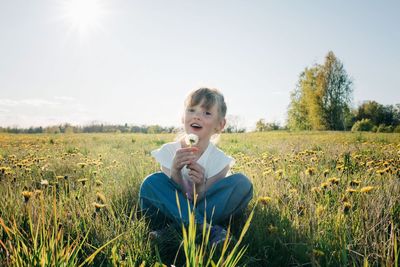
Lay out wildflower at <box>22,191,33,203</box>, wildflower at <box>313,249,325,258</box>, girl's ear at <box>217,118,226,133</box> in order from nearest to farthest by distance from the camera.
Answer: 1. wildflower at <box>313,249,325,258</box>
2. wildflower at <box>22,191,33,203</box>
3. girl's ear at <box>217,118,226,133</box>

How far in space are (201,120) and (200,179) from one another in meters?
0.54

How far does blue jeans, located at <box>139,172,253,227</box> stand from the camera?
248cm

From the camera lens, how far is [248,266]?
68.7 inches

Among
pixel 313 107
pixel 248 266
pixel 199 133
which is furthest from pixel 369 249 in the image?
pixel 313 107

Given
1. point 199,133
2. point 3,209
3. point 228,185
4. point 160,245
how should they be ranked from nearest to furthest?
point 160,245 → point 3,209 → point 228,185 → point 199,133

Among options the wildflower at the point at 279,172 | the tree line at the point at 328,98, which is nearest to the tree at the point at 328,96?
the tree line at the point at 328,98

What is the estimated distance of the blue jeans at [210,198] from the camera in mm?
2479

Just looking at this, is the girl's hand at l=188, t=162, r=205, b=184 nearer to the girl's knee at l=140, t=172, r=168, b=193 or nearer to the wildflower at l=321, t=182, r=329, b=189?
the girl's knee at l=140, t=172, r=168, b=193

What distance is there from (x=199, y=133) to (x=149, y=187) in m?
0.63

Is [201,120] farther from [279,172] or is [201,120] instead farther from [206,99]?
[279,172]

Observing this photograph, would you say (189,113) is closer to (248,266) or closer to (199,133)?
(199,133)

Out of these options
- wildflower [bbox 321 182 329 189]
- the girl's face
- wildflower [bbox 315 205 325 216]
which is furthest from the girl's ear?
wildflower [bbox 315 205 325 216]

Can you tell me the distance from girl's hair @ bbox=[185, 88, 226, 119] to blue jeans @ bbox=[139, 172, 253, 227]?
2.26 ft

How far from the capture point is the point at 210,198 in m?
2.57
